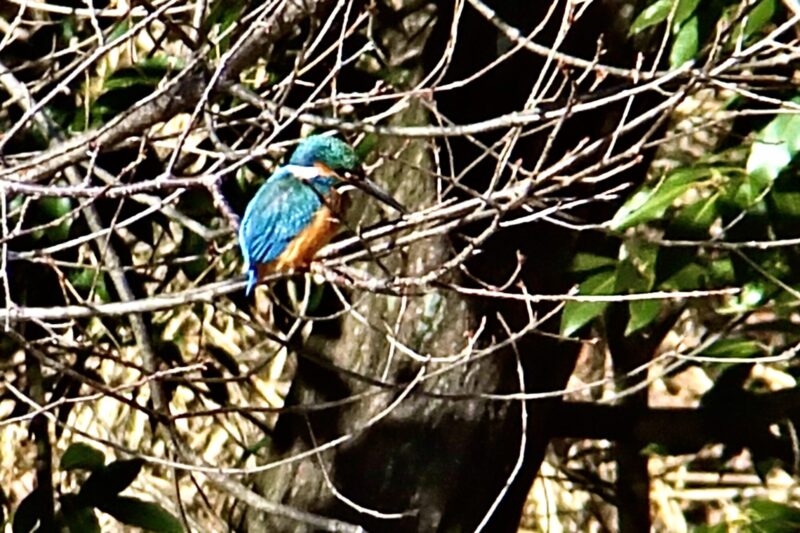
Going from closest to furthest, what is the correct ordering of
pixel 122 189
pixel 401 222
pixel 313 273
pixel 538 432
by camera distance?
pixel 122 189 → pixel 401 222 → pixel 313 273 → pixel 538 432

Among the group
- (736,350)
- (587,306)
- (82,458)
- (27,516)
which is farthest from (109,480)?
(736,350)

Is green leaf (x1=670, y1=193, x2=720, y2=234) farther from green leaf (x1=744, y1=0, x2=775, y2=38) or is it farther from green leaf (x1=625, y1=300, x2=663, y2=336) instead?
green leaf (x1=744, y1=0, x2=775, y2=38)

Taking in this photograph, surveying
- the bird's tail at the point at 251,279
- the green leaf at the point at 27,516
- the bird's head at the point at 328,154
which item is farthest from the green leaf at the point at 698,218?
the green leaf at the point at 27,516

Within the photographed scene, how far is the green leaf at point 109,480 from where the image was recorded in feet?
8.64

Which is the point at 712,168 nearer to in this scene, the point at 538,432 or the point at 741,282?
the point at 741,282

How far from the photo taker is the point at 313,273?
101 inches

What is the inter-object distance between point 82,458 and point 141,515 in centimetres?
15

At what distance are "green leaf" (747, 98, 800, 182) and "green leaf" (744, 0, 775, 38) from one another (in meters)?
0.14

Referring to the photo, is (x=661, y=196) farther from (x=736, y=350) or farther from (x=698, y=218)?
(x=736, y=350)

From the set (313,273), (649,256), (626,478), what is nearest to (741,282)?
(649,256)

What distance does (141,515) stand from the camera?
2.62m

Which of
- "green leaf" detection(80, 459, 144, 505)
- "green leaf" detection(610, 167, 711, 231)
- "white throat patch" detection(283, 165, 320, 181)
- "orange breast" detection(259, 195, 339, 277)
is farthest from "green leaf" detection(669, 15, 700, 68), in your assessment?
"green leaf" detection(80, 459, 144, 505)

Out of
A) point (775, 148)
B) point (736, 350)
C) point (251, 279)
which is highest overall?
point (775, 148)

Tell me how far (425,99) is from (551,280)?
1.94ft
